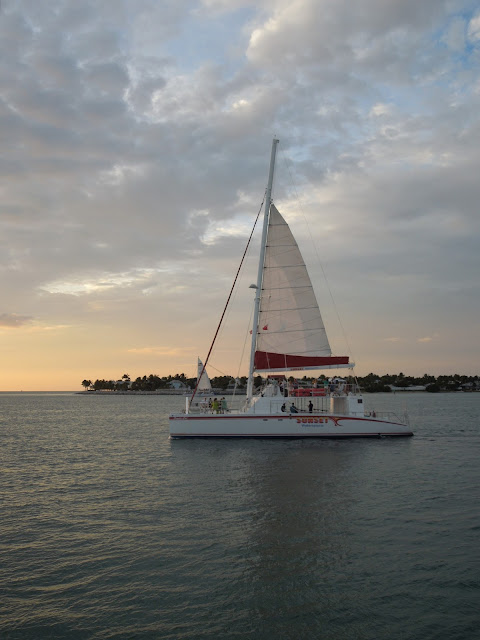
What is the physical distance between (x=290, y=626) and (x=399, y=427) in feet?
87.9

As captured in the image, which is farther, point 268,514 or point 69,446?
point 69,446

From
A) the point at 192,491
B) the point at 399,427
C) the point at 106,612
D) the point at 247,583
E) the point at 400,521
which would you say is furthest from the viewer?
the point at 399,427

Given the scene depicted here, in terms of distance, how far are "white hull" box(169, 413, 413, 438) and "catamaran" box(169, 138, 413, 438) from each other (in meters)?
0.09

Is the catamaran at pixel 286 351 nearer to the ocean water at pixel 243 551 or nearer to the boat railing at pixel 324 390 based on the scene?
the boat railing at pixel 324 390

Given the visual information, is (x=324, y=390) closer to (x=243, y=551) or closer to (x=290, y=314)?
(x=290, y=314)

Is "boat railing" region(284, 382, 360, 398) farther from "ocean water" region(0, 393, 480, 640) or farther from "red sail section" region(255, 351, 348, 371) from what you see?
"ocean water" region(0, 393, 480, 640)

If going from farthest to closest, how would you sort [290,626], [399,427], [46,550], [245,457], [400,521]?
[399,427] < [245,457] < [400,521] < [46,550] < [290,626]

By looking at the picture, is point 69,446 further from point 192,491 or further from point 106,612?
point 106,612

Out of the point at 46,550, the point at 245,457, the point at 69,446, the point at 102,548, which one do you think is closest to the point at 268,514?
the point at 102,548

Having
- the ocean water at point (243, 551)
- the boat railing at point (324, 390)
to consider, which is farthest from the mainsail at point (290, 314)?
the ocean water at point (243, 551)

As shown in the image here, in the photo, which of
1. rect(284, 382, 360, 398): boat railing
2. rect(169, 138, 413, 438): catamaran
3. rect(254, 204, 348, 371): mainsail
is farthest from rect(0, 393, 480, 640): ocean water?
rect(254, 204, 348, 371): mainsail

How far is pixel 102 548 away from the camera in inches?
499

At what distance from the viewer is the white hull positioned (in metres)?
31.6

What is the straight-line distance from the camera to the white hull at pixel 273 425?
31.6 meters
